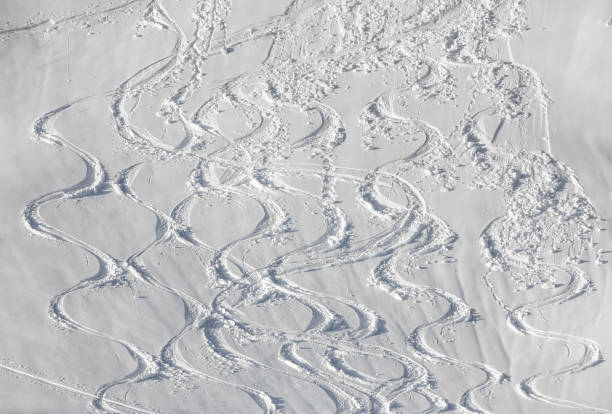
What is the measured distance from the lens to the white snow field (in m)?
2.19

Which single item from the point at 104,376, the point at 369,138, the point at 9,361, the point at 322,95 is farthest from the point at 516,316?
the point at 9,361

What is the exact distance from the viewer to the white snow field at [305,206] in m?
2.19

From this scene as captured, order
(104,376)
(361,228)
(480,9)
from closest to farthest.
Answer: (104,376)
(361,228)
(480,9)

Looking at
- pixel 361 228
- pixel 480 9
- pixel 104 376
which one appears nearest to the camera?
pixel 104 376

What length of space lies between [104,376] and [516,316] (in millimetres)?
1455

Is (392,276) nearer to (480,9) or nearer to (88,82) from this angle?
(480,9)

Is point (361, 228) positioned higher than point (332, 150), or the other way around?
point (332, 150)

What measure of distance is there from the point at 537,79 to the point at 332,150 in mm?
836

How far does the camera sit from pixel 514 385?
7.20 feet

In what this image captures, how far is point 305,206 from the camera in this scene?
7.59ft

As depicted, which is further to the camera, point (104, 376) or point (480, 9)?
point (480, 9)

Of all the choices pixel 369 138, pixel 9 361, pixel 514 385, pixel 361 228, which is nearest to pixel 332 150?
pixel 369 138

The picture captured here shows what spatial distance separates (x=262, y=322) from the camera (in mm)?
2221

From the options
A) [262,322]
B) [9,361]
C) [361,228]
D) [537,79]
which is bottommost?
[9,361]
